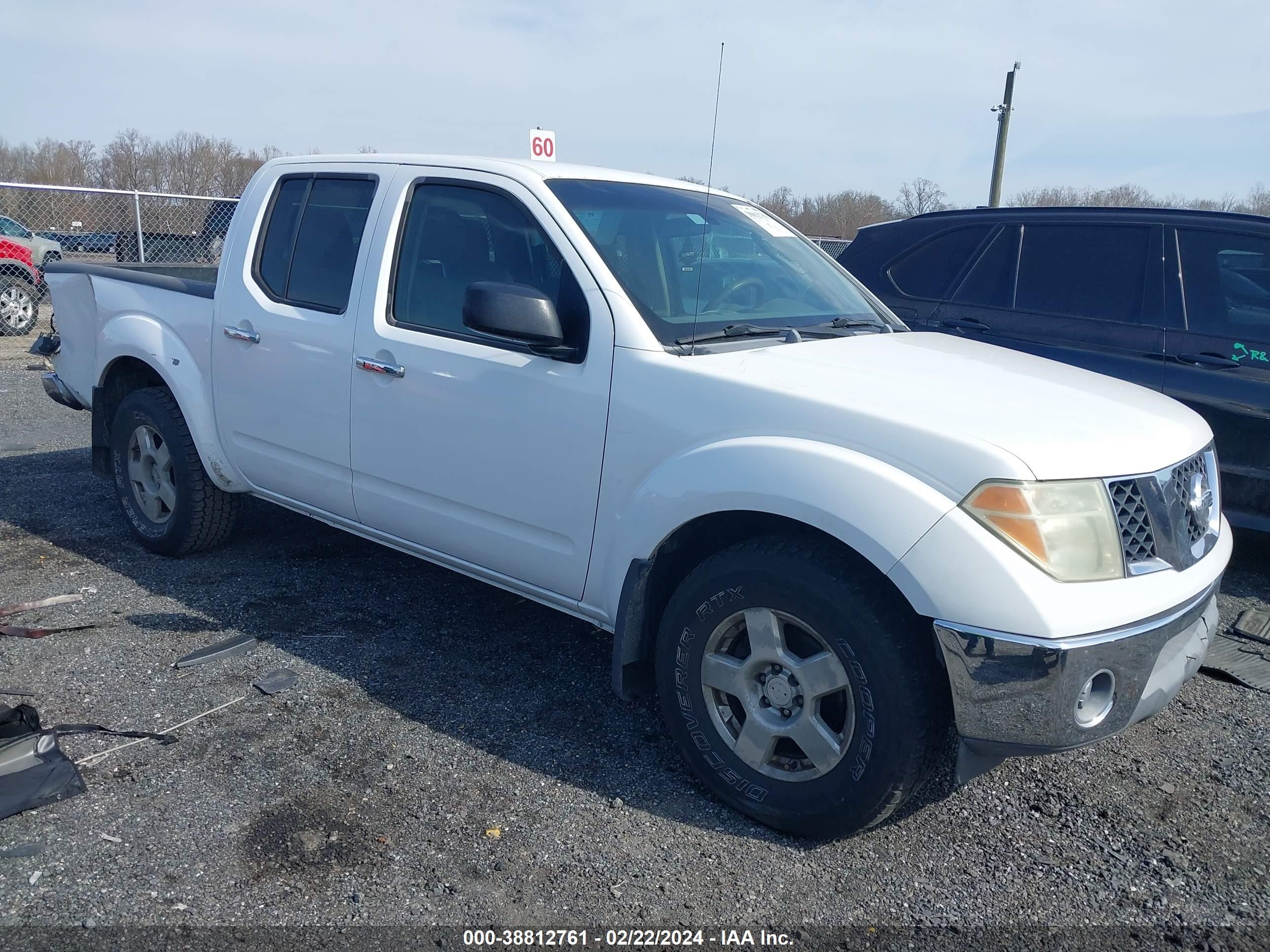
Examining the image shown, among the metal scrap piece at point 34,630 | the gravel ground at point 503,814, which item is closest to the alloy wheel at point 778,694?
Result: the gravel ground at point 503,814

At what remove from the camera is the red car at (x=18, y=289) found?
1213 cm

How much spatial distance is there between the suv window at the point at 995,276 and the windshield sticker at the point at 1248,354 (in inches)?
43.8

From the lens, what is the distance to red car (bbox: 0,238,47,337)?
12133 millimetres

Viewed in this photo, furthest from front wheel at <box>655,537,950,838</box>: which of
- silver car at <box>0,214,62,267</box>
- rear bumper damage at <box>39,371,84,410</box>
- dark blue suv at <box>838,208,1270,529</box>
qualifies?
silver car at <box>0,214,62,267</box>

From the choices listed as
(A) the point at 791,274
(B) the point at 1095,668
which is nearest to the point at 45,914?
(B) the point at 1095,668

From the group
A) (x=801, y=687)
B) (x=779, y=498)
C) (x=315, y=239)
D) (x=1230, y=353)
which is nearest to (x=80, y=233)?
(x=315, y=239)

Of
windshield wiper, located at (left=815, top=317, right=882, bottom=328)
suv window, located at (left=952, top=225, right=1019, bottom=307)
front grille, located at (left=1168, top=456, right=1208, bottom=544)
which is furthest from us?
suv window, located at (left=952, top=225, right=1019, bottom=307)

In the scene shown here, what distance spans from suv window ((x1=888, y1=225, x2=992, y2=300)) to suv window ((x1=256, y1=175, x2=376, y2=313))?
3.29 m

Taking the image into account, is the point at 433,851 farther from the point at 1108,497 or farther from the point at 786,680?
the point at 1108,497

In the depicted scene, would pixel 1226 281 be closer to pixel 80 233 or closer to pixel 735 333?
pixel 735 333

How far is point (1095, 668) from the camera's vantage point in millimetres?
2504

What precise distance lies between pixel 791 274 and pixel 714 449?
4.23ft

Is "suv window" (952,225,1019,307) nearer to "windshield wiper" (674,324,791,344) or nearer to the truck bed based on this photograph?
"windshield wiper" (674,324,791,344)

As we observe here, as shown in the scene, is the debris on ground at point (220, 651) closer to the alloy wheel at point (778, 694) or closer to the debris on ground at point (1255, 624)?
the alloy wheel at point (778, 694)
